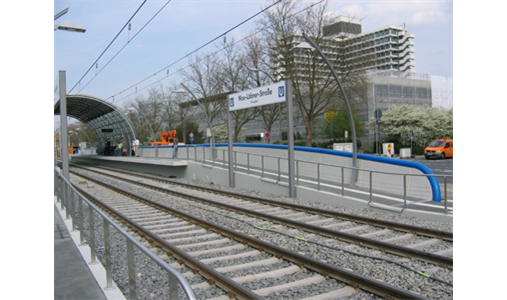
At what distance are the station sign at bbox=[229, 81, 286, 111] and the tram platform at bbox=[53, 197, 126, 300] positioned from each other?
8972 mm

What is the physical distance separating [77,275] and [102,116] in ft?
122

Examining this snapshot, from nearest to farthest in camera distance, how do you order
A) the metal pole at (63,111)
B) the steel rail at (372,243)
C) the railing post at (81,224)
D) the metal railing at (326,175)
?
the steel rail at (372,243) < the railing post at (81,224) < the metal railing at (326,175) < the metal pole at (63,111)

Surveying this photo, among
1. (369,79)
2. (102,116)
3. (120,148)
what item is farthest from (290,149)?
(102,116)

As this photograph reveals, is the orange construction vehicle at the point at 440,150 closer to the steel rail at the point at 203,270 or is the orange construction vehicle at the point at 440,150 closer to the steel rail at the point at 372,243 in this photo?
the steel rail at the point at 372,243

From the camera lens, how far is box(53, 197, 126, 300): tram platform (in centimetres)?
436

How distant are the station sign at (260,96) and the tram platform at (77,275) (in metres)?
8.97

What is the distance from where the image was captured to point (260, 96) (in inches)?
603

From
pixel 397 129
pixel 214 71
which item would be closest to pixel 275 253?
pixel 214 71

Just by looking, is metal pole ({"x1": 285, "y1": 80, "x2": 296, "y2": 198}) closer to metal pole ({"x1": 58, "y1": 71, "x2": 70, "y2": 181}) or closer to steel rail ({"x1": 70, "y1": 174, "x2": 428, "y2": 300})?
steel rail ({"x1": 70, "y1": 174, "x2": 428, "y2": 300})

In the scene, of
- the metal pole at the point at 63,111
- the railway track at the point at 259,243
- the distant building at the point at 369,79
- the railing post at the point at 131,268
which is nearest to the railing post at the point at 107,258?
the railing post at the point at 131,268

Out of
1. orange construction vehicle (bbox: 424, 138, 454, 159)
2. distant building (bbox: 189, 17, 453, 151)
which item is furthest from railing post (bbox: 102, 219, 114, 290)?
orange construction vehicle (bbox: 424, 138, 454, 159)

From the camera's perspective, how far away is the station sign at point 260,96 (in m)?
14.3
